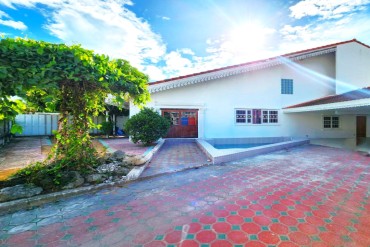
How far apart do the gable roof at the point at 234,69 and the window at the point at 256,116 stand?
2.88 meters

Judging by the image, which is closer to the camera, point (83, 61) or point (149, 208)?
point (149, 208)

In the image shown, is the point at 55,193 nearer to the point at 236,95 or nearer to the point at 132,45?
the point at 132,45

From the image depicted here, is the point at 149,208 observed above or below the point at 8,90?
below

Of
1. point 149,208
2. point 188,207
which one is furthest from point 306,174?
point 149,208

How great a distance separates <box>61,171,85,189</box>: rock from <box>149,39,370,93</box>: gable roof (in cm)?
741

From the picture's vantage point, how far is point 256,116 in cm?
1302

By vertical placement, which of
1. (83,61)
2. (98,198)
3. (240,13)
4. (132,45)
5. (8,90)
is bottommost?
(98,198)

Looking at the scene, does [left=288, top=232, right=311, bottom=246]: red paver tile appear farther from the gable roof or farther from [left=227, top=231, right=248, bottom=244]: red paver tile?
the gable roof

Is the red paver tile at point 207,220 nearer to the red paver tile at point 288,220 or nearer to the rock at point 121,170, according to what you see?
the red paver tile at point 288,220

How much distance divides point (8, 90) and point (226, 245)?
4122mm

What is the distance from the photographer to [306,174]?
200 inches

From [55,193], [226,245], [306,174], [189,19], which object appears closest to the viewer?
[226,245]

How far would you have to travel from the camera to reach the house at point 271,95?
11.8 m

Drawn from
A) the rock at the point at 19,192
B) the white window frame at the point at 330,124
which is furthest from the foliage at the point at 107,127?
the white window frame at the point at 330,124
